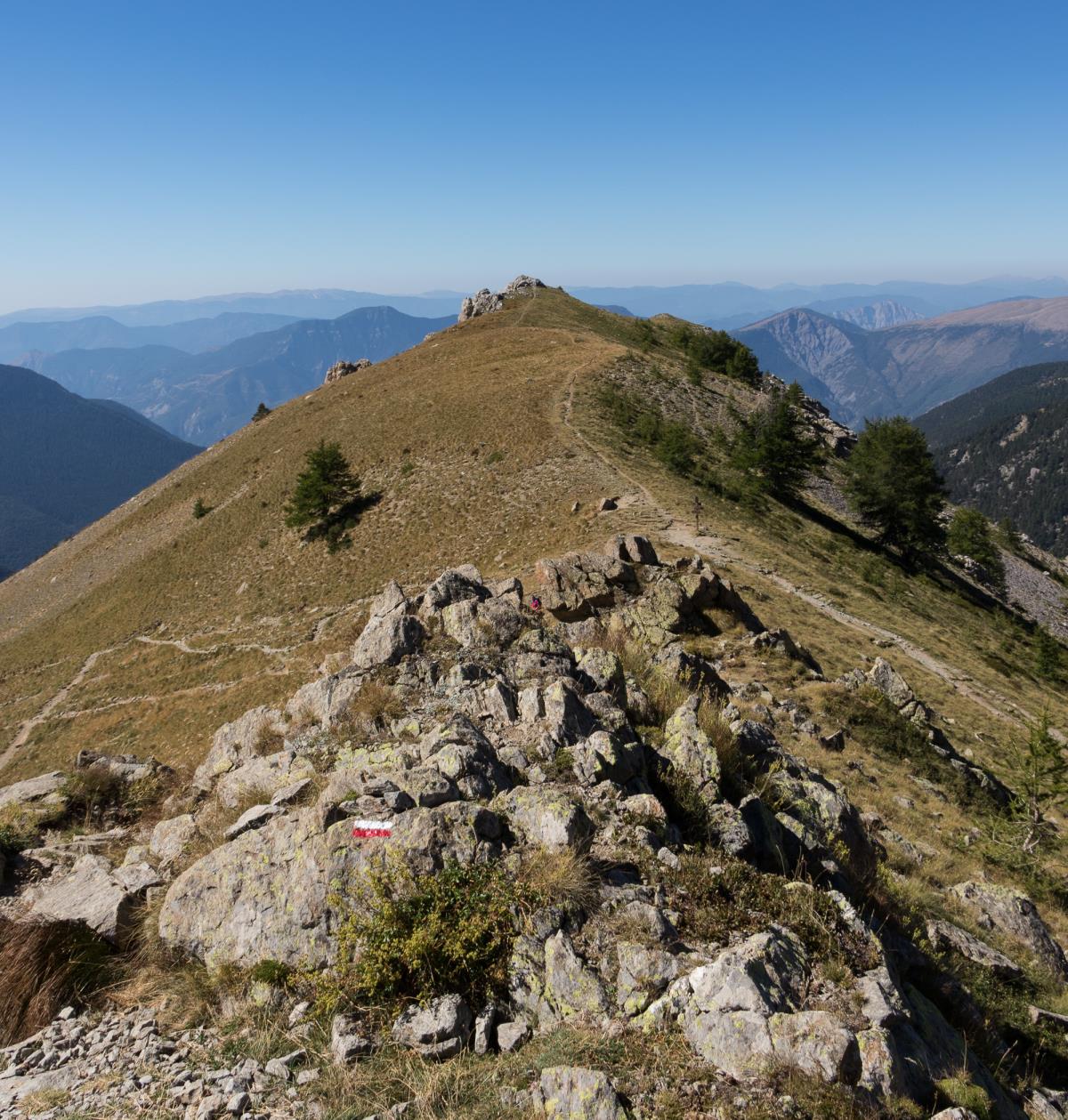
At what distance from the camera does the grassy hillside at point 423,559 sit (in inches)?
1203

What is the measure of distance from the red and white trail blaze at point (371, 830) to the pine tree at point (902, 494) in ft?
164

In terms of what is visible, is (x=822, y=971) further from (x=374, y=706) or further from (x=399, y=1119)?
(x=374, y=706)

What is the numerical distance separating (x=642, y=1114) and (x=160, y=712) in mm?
37447

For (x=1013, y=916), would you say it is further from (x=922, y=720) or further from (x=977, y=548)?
(x=977, y=548)

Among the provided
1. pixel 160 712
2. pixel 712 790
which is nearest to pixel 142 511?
pixel 160 712

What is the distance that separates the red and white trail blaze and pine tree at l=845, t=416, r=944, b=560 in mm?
50137

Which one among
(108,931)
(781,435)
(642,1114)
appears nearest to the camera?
(642,1114)

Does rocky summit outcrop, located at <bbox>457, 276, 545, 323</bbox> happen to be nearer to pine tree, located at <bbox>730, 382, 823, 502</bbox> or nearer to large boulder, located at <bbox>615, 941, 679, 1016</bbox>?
pine tree, located at <bbox>730, 382, 823, 502</bbox>

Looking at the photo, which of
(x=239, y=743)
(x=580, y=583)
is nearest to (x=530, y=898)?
(x=239, y=743)

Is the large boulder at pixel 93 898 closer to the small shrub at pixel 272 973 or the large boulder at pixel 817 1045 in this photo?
the small shrub at pixel 272 973

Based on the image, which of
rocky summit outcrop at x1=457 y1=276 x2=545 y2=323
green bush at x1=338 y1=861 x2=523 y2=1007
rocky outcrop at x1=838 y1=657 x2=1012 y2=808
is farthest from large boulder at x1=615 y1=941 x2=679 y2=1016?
rocky summit outcrop at x1=457 y1=276 x2=545 y2=323

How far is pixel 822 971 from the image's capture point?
540 cm

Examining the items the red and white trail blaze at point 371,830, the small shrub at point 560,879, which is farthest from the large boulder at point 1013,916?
the red and white trail blaze at point 371,830

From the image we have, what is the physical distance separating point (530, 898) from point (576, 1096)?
1.74 meters
